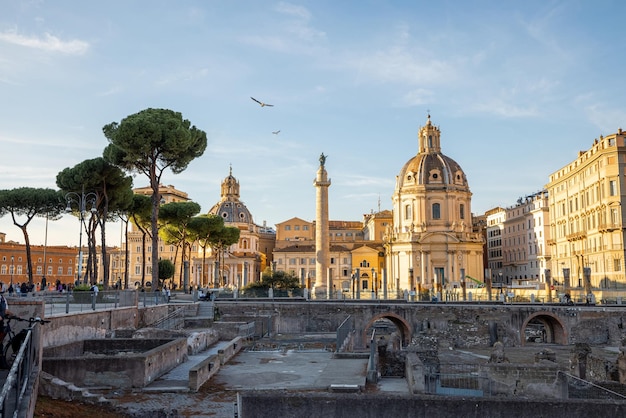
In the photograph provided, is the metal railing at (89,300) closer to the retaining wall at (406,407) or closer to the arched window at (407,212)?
the retaining wall at (406,407)

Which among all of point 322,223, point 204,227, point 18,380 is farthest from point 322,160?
point 18,380

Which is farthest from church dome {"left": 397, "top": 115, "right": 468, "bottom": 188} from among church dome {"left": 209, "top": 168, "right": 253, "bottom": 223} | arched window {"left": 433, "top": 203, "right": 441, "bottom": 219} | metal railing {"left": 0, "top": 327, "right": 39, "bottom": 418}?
metal railing {"left": 0, "top": 327, "right": 39, "bottom": 418}

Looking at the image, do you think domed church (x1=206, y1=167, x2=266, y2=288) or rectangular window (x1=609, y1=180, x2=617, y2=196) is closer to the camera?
Answer: rectangular window (x1=609, y1=180, x2=617, y2=196)

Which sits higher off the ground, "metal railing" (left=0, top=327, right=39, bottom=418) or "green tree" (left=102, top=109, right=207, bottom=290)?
"green tree" (left=102, top=109, right=207, bottom=290)

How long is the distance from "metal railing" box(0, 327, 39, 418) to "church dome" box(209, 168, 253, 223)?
9925cm

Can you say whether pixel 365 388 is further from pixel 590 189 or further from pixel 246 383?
pixel 590 189

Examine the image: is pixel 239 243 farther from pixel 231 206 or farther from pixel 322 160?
pixel 322 160

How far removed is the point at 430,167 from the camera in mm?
81375

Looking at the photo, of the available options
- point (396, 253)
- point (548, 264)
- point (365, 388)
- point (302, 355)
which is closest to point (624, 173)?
point (548, 264)

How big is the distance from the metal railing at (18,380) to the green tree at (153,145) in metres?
28.2

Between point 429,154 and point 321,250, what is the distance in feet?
107

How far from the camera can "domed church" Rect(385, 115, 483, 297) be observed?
254ft

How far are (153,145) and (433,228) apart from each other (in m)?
48.4

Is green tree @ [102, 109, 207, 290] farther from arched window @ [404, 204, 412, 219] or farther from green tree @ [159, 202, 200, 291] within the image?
arched window @ [404, 204, 412, 219]
